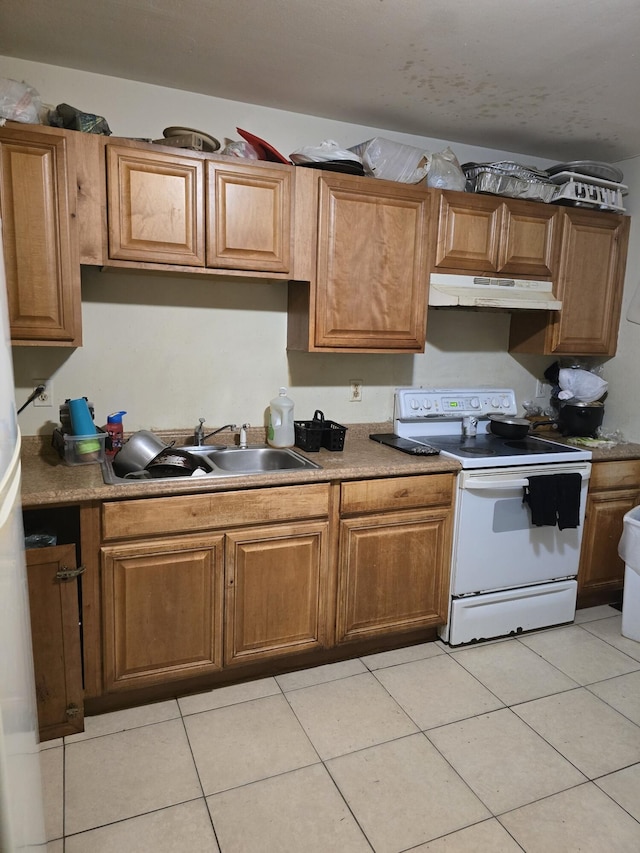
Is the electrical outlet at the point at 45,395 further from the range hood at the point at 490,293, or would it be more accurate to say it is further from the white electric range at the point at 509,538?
the range hood at the point at 490,293

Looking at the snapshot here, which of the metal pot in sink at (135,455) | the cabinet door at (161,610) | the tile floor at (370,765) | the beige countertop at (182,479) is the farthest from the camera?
the metal pot in sink at (135,455)

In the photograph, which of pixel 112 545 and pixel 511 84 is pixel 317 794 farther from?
pixel 511 84

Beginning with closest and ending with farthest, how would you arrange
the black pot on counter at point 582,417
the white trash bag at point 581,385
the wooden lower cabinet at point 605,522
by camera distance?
the wooden lower cabinet at point 605,522 → the black pot on counter at point 582,417 → the white trash bag at point 581,385

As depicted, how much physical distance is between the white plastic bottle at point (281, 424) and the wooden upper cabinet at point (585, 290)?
1457mm

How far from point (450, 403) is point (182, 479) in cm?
160

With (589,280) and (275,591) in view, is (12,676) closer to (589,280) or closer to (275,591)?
(275,591)

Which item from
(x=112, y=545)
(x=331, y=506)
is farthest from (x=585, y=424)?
(x=112, y=545)

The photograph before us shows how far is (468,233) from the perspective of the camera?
2.70 metres

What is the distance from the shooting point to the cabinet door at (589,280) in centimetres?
296

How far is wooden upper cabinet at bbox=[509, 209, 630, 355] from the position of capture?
2.96 meters

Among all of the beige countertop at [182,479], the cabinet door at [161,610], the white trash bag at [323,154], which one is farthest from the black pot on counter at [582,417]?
the cabinet door at [161,610]

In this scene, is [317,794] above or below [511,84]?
below

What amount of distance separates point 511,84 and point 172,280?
161 centimetres

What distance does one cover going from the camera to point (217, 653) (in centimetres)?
221
